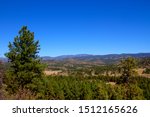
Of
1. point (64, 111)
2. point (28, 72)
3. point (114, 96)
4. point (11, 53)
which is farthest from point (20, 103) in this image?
point (114, 96)

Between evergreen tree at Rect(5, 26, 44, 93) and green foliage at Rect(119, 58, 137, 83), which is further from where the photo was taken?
green foliage at Rect(119, 58, 137, 83)

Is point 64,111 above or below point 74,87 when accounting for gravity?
above

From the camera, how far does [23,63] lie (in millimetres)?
37750

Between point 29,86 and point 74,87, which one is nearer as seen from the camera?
point 29,86

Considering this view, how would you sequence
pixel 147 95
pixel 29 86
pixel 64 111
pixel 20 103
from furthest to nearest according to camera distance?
pixel 147 95 < pixel 29 86 < pixel 20 103 < pixel 64 111

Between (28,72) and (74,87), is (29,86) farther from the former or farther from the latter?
(74,87)

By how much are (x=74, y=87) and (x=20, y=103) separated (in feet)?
230

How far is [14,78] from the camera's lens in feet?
121

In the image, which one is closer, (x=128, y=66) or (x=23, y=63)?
(x=23, y=63)

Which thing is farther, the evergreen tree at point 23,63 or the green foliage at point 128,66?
the green foliage at point 128,66

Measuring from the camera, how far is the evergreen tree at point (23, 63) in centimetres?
3631

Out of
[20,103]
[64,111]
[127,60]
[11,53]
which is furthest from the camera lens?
[127,60]

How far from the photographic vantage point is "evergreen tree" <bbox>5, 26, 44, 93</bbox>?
119ft

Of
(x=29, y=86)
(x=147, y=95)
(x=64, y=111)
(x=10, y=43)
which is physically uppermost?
(x=10, y=43)
